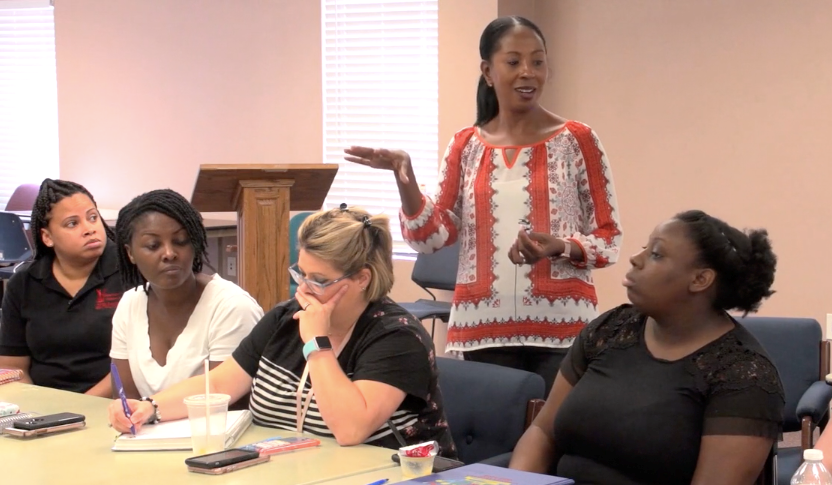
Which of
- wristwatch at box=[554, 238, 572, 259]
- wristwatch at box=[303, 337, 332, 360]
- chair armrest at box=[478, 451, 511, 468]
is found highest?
wristwatch at box=[554, 238, 572, 259]

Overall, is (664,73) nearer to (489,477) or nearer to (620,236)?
(620,236)

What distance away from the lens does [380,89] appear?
6410 mm

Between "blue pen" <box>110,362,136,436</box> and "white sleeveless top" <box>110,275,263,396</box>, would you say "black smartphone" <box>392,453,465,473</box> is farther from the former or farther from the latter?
"white sleeveless top" <box>110,275,263,396</box>

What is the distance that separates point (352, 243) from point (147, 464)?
2.46ft

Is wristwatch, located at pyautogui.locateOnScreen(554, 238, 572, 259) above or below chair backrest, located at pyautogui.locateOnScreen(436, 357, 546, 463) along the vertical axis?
above

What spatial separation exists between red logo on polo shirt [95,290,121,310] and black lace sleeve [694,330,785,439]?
6.95 ft

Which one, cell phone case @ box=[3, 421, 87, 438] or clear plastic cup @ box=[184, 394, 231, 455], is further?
cell phone case @ box=[3, 421, 87, 438]

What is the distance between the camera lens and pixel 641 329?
2422 mm

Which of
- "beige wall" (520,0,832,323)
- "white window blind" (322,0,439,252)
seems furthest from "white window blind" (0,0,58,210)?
"beige wall" (520,0,832,323)

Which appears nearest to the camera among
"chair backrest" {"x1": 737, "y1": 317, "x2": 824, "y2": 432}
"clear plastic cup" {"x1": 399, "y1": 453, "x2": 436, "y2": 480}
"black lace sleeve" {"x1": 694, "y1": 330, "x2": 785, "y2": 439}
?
"clear plastic cup" {"x1": 399, "y1": 453, "x2": 436, "y2": 480}

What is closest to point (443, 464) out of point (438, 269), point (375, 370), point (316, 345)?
point (375, 370)

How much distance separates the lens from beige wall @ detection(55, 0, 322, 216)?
22.1 ft

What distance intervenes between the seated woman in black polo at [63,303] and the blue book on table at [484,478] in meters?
1.79

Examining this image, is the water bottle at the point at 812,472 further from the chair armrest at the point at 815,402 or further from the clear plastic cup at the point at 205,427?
the chair armrest at the point at 815,402
